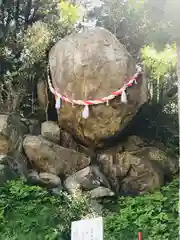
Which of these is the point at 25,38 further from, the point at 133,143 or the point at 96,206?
the point at 96,206

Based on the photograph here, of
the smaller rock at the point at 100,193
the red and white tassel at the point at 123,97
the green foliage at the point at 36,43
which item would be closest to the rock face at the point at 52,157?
the smaller rock at the point at 100,193

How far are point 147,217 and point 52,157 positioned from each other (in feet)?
6.24

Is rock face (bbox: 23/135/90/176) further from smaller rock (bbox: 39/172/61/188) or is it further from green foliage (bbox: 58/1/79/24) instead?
green foliage (bbox: 58/1/79/24)

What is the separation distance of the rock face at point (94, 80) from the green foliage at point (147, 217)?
48.2 inches

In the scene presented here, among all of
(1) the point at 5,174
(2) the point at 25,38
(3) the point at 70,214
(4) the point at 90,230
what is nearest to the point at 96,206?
(3) the point at 70,214

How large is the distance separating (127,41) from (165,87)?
108cm

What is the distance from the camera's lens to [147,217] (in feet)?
21.2

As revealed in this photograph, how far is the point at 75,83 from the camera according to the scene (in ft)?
24.2

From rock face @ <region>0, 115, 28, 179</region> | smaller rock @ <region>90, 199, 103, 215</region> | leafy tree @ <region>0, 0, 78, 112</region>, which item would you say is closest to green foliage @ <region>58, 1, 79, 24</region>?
leafy tree @ <region>0, 0, 78, 112</region>

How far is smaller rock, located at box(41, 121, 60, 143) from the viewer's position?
7805mm

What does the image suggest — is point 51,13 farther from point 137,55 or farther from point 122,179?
point 122,179

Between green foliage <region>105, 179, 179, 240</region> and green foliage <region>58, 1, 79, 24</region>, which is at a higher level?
green foliage <region>58, 1, 79, 24</region>

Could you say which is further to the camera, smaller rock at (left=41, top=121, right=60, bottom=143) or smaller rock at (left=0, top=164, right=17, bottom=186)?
smaller rock at (left=41, top=121, right=60, bottom=143)

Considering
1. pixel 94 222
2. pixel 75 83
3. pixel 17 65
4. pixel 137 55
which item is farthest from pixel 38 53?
pixel 94 222
